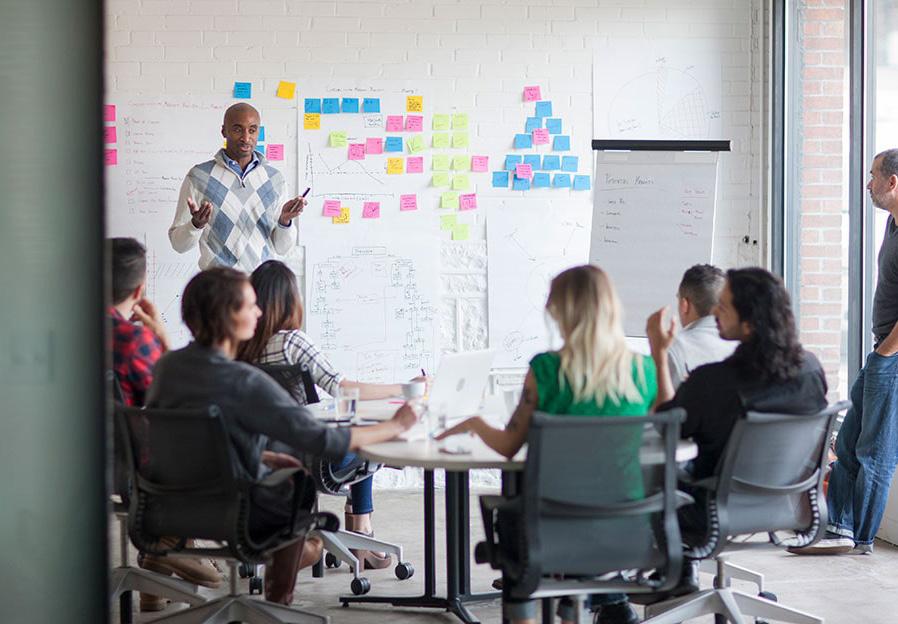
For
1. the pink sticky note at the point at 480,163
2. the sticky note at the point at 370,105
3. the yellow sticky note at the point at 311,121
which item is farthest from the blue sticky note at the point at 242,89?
the pink sticky note at the point at 480,163

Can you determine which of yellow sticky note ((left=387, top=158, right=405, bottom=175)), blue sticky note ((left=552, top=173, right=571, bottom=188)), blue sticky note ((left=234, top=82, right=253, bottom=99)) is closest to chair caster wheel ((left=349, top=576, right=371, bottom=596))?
yellow sticky note ((left=387, top=158, right=405, bottom=175))

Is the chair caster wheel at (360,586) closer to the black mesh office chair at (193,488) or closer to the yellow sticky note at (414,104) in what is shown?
the black mesh office chair at (193,488)

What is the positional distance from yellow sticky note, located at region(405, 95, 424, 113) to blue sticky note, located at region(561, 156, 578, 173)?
0.79 m

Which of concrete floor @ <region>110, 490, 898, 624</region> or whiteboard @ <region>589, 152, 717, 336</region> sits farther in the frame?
whiteboard @ <region>589, 152, 717, 336</region>

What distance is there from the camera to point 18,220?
109 centimetres

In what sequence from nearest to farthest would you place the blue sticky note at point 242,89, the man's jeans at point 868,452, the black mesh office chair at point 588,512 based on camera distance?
the black mesh office chair at point 588,512 < the man's jeans at point 868,452 < the blue sticky note at point 242,89

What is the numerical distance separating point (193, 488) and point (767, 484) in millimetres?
1510

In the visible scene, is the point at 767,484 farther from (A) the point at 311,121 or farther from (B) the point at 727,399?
(A) the point at 311,121

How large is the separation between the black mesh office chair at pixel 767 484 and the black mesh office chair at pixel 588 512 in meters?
0.32

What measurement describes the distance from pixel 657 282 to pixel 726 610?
2.16 meters

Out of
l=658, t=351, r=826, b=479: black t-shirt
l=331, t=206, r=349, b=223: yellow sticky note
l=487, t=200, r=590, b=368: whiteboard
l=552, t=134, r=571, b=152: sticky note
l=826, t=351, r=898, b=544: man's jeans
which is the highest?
l=552, t=134, r=571, b=152: sticky note

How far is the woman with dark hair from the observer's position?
2.92 metres

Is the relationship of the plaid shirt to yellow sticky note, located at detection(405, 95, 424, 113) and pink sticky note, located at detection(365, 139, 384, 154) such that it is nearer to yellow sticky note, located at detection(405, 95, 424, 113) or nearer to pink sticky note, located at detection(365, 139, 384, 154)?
pink sticky note, located at detection(365, 139, 384, 154)

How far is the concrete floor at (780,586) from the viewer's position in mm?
3838
